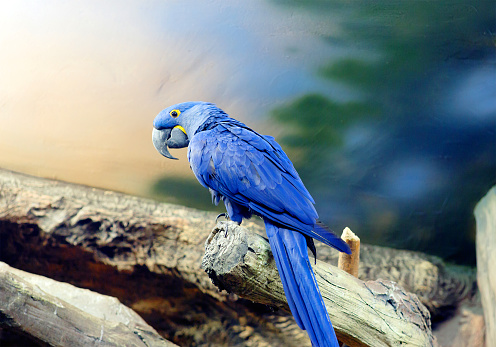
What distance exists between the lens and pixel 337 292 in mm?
1214

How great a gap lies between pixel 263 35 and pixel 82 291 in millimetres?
1633

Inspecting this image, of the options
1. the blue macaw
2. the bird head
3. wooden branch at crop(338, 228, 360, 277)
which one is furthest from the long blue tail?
the bird head

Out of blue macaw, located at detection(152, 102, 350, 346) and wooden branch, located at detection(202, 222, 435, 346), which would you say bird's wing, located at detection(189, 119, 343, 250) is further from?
wooden branch, located at detection(202, 222, 435, 346)

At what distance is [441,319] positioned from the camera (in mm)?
2232

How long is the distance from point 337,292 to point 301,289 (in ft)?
0.90

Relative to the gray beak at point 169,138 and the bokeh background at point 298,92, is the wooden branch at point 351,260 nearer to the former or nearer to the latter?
the gray beak at point 169,138

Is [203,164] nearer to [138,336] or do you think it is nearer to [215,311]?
[138,336]

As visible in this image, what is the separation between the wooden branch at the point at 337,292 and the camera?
3.41 ft

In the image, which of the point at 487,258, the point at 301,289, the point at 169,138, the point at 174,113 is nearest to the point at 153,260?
the point at 169,138

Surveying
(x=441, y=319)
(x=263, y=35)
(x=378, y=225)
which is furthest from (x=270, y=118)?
(x=441, y=319)

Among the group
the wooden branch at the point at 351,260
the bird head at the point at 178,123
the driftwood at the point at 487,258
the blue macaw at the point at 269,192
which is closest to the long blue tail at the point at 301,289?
the blue macaw at the point at 269,192

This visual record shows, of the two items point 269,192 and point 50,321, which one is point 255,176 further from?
point 50,321

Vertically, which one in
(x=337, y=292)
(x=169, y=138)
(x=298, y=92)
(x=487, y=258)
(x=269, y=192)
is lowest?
(x=337, y=292)

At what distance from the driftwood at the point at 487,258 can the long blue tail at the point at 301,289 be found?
140 cm
